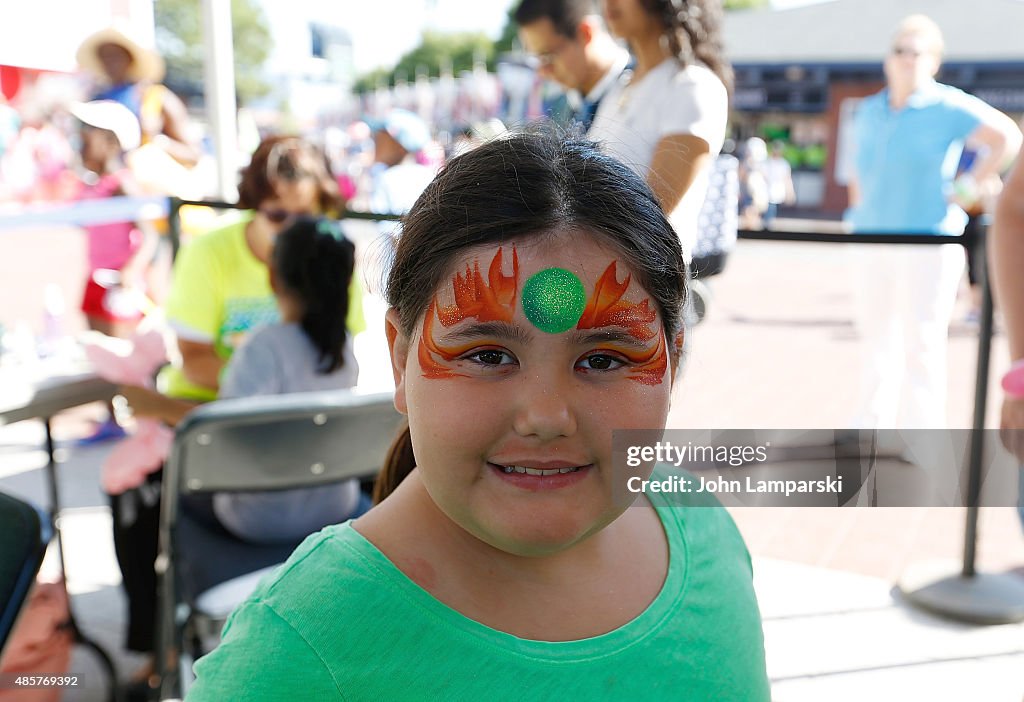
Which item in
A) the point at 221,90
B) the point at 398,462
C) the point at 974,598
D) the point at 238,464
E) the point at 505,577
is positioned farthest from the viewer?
the point at 221,90

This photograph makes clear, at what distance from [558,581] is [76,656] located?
6.45 ft

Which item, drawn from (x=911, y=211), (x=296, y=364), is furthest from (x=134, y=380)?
(x=911, y=211)

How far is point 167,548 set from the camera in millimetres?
1984

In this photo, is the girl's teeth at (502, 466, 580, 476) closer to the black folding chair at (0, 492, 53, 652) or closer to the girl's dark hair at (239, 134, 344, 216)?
the black folding chair at (0, 492, 53, 652)

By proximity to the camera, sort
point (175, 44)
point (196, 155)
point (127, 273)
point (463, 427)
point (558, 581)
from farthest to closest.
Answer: point (175, 44), point (196, 155), point (127, 273), point (558, 581), point (463, 427)

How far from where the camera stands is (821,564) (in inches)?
118

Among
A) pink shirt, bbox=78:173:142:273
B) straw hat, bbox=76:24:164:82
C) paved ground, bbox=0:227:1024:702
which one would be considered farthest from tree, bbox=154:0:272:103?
paved ground, bbox=0:227:1024:702

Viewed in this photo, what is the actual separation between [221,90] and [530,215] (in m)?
3.90

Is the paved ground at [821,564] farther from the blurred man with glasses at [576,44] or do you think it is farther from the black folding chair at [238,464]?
the blurred man with glasses at [576,44]

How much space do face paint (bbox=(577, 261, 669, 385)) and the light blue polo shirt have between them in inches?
144

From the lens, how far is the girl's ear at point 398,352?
2.90 feet

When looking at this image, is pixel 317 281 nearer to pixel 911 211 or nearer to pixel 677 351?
pixel 677 351

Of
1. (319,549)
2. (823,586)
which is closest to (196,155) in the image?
(823,586)

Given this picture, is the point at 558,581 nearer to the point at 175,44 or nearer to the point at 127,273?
the point at 127,273
